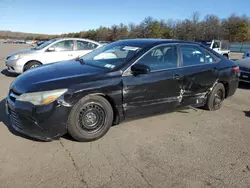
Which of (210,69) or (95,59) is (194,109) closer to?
(210,69)

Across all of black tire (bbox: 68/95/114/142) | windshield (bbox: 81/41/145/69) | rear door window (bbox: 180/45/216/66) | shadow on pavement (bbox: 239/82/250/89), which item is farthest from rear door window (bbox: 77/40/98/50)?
black tire (bbox: 68/95/114/142)

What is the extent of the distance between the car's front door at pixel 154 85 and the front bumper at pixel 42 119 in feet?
3.27

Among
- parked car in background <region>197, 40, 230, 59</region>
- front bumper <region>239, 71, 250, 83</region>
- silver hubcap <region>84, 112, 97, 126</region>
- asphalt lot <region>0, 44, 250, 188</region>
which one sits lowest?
asphalt lot <region>0, 44, 250, 188</region>

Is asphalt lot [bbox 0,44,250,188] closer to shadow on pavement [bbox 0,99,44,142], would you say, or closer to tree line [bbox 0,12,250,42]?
shadow on pavement [bbox 0,99,44,142]

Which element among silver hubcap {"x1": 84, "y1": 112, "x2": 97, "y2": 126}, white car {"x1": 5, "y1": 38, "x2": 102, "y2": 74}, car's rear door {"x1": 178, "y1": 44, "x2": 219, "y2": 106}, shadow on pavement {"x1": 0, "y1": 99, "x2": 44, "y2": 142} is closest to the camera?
silver hubcap {"x1": 84, "y1": 112, "x2": 97, "y2": 126}

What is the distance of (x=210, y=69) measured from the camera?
15.2 feet

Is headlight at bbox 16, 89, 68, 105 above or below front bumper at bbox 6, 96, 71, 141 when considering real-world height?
above

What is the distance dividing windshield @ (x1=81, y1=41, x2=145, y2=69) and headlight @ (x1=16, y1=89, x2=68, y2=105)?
0.99 m

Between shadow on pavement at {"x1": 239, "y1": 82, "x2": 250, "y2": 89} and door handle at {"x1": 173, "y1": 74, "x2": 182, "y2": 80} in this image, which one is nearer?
door handle at {"x1": 173, "y1": 74, "x2": 182, "y2": 80}

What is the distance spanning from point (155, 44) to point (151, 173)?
7.39 feet

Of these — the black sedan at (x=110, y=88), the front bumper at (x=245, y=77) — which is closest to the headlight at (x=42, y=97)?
the black sedan at (x=110, y=88)

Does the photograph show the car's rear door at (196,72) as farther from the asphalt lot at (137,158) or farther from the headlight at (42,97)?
the headlight at (42,97)

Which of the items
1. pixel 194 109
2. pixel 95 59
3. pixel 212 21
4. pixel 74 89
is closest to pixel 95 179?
pixel 74 89

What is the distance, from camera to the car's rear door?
427 centimetres
